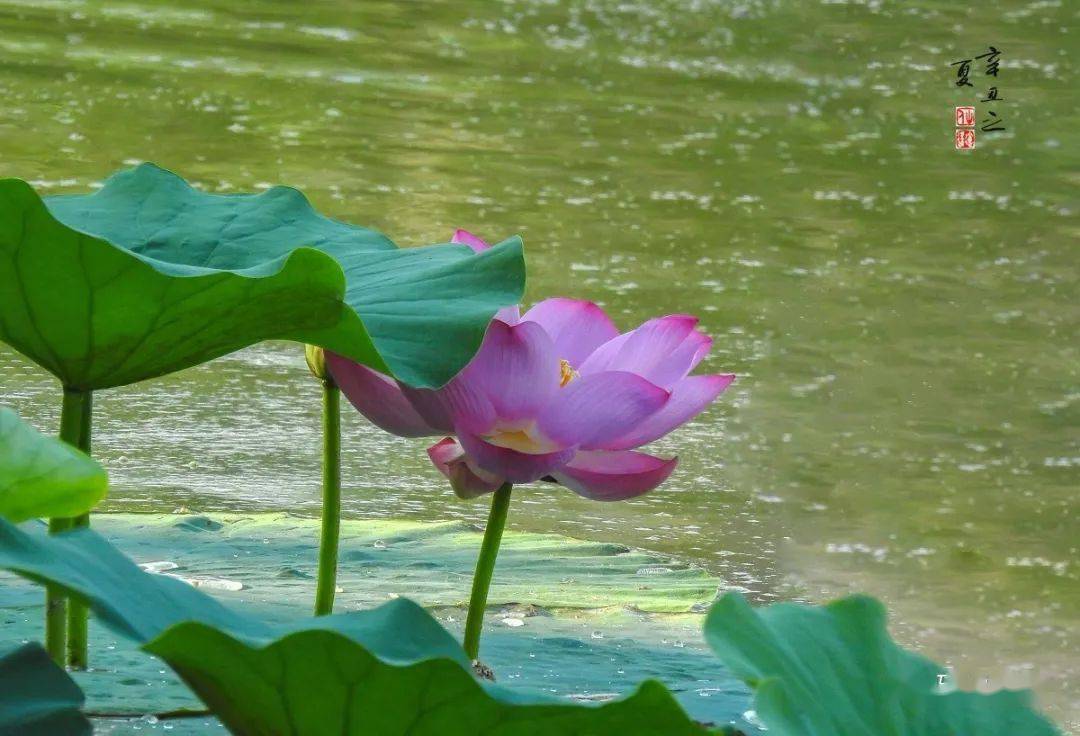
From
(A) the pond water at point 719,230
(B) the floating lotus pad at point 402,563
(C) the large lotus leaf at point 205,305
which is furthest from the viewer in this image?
(A) the pond water at point 719,230

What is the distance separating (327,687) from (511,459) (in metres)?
0.18

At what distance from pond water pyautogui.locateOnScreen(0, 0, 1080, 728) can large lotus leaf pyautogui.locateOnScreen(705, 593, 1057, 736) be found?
889 mm

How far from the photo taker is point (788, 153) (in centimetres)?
430

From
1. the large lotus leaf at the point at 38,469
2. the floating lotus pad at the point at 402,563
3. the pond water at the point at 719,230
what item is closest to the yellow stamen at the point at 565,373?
the large lotus leaf at the point at 38,469

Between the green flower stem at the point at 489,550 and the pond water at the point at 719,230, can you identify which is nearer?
the green flower stem at the point at 489,550

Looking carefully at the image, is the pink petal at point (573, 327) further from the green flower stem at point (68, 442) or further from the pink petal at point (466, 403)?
the green flower stem at point (68, 442)

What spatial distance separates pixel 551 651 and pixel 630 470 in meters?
0.29

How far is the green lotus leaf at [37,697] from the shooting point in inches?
20.2

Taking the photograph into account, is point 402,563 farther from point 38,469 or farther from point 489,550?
point 38,469

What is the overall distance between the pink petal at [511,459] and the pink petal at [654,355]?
0.16ft

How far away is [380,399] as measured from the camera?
0.66 metres

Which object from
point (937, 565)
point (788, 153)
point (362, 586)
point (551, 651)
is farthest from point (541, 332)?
point (788, 153)

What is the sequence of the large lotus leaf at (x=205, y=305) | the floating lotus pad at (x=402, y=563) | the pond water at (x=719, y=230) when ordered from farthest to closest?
the pond water at (x=719, y=230), the floating lotus pad at (x=402, y=563), the large lotus leaf at (x=205, y=305)

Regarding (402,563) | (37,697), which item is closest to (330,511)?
(37,697)
